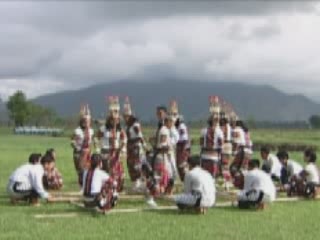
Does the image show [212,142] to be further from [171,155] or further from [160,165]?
[160,165]

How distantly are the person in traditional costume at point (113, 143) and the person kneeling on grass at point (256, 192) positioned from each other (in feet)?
11.4

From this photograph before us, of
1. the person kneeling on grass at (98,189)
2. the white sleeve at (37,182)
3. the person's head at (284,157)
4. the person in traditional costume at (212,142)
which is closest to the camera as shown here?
the person kneeling on grass at (98,189)

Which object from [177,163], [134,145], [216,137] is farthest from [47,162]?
[216,137]

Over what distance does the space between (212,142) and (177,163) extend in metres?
1.75

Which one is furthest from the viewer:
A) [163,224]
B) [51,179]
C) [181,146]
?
[181,146]

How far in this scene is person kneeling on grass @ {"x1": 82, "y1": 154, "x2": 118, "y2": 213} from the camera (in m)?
13.7

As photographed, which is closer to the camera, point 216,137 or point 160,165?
point 160,165

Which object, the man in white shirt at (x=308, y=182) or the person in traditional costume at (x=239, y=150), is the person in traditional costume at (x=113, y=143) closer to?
the person in traditional costume at (x=239, y=150)

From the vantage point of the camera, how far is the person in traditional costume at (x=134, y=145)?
17.3m

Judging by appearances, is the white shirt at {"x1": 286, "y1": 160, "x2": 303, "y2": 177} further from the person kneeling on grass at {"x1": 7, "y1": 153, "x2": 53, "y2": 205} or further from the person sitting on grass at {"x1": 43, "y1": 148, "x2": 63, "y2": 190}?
the person kneeling on grass at {"x1": 7, "y1": 153, "x2": 53, "y2": 205}

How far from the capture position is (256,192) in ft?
48.2

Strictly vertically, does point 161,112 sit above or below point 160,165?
above

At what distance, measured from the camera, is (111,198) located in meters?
13.9

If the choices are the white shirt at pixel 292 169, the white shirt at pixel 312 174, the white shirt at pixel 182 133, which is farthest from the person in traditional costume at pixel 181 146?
the white shirt at pixel 312 174
